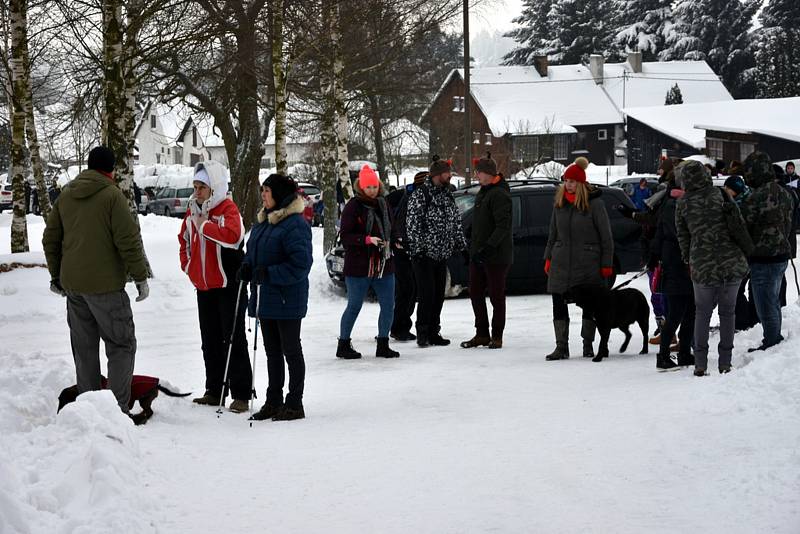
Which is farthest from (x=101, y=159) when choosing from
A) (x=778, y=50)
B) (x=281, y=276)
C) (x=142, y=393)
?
(x=778, y=50)

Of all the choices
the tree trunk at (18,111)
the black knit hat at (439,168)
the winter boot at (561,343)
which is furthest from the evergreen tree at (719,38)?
the winter boot at (561,343)

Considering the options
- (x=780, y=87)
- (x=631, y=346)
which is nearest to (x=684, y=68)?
(x=780, y=87)

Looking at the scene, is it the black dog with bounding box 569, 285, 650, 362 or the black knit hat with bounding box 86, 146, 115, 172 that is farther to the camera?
the black dog with bounding box 569, 285, 650, 362

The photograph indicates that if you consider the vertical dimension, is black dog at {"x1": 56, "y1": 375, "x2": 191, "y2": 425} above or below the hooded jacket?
below

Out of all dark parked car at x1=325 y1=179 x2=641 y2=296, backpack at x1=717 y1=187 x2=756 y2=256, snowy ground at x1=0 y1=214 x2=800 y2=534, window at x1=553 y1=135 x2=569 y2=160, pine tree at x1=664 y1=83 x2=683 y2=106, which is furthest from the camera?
window at x1=553 y1=135 x2=569 y2=160

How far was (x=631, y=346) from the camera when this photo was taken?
441 inches

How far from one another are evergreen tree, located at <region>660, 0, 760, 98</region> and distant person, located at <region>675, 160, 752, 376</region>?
6974 centimetres

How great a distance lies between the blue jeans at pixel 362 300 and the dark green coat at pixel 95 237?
12.5 ft

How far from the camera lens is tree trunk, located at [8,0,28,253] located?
17.9 m

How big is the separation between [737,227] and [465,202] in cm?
738

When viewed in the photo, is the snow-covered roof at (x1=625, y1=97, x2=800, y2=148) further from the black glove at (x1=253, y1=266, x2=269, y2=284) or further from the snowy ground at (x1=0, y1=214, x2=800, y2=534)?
the black glove at (x1=253, y1=266, x2=269, y2=284)

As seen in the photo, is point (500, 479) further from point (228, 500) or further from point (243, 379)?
point (243, 379)

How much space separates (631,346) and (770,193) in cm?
250

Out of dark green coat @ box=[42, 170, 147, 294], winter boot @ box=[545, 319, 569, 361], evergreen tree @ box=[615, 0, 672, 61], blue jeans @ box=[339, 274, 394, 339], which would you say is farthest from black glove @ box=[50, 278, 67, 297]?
evergreen tree @ box=[615, 0, 672, 61]
